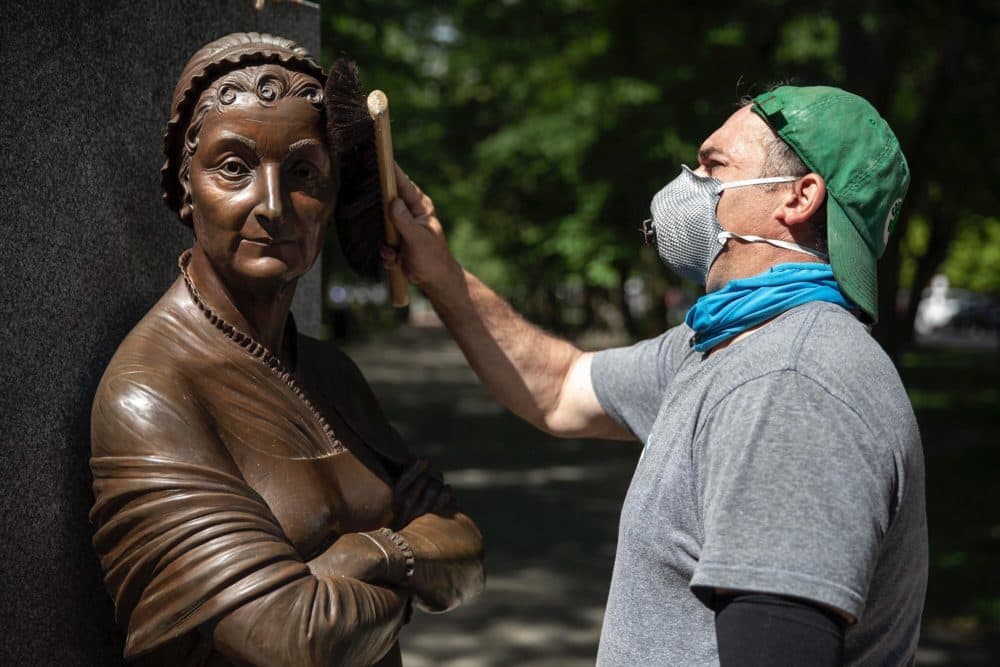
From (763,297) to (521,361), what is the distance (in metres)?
1.15

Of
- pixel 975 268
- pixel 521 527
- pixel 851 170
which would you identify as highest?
pixel 851 170

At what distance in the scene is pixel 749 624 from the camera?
6.12 ft

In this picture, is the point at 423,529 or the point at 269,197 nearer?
the point at 269,197

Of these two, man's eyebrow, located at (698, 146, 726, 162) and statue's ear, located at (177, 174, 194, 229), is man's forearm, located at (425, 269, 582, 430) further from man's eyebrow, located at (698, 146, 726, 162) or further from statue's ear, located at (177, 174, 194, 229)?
statue's ear, located at (177, 174, 194, 229)

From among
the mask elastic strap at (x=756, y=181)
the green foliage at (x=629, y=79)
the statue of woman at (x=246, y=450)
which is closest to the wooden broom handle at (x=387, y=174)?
the statue of woman at (x=246, y=450)

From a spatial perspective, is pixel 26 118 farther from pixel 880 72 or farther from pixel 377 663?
pixel 880 72

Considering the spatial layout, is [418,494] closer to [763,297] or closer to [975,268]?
[763,297]

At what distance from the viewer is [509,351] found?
3.28 m

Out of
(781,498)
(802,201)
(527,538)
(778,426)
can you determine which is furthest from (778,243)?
(527,538)

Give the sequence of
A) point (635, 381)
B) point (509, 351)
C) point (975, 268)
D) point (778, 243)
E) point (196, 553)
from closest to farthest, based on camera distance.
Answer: point (196, 553) → point (778, 243) → point (635, 381) → point (509, 351) → point (975, 268)

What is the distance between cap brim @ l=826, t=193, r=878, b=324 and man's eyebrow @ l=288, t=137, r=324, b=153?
3.53 ft

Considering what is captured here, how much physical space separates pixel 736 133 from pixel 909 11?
7.02 meters

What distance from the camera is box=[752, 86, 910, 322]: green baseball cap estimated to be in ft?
7.37

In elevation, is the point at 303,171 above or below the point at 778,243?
above
